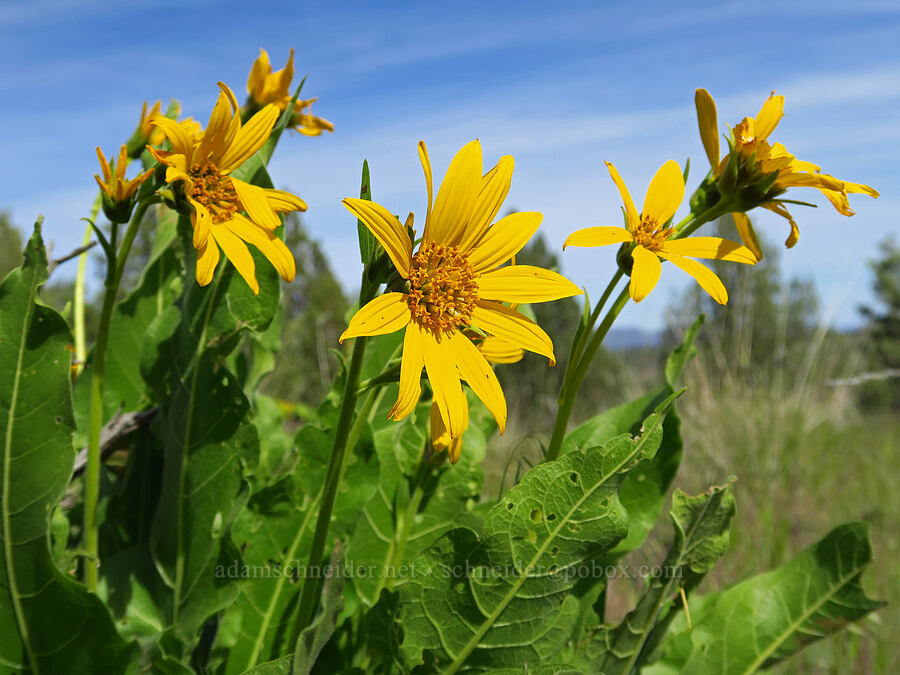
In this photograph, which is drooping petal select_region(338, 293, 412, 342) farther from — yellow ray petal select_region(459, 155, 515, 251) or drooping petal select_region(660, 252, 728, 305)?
drooping petal select_region(660, 252, 728, 305)

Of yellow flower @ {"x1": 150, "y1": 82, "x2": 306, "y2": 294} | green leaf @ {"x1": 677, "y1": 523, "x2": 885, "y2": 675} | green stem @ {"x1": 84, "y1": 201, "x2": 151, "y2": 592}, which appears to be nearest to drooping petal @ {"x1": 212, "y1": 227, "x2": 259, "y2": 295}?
yellow flower @ {"x1": 150, "y1": 82, "x2": 306, "y2": 294}

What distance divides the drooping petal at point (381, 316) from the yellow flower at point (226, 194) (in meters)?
0.19

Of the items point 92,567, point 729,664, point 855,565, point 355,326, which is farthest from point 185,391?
point 855,565

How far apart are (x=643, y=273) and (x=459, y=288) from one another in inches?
10.3

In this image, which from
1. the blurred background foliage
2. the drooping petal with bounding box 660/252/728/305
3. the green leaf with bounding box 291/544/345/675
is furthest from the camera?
the blurred background foliage

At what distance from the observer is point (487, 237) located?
1.08 metres

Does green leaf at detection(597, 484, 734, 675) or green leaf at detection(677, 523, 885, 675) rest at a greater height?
green leaf at detection(597, 484, 734, 675)

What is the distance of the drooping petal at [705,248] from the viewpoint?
43.6 inches

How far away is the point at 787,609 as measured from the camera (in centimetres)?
145

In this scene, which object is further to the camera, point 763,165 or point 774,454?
point 774,454

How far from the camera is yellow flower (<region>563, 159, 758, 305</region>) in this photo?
104 cm

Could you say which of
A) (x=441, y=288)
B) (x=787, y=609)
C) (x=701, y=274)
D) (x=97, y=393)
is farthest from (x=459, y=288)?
(x=787, y=609)

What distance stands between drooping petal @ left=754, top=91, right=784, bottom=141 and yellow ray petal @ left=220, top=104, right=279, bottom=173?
30.7 inches

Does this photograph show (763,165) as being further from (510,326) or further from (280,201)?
(280,201)
